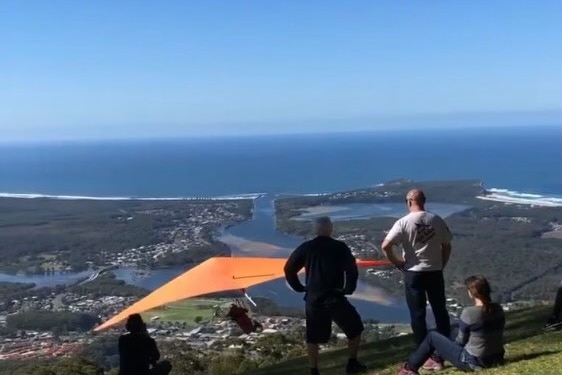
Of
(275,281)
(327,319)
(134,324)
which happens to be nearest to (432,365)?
(327,319)

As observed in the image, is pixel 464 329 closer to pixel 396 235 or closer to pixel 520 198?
pixel 396 235

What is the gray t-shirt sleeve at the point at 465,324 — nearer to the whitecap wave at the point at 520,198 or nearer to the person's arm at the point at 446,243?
the person's arm at the point at 446,243

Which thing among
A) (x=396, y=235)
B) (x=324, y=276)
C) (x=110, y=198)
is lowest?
(x=110, y=198)

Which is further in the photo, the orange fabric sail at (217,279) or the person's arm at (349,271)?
the orange fabric sail at (217,279)

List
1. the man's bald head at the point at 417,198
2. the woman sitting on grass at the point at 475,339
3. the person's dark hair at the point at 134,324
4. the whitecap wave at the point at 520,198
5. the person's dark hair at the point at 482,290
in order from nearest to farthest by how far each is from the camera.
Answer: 1. the person's dark hair at the point at 482,290
2. the woman sitting on grass at the point at 475,339
3. the man's bald head at the point at 417,198
4. the person's dark hair at the point at 134,324
5. the whitecap wave at the point at 520,198

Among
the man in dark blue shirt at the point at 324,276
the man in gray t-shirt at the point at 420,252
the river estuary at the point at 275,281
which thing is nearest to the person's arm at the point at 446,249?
the man in gray t-shirt at the point at 420,252

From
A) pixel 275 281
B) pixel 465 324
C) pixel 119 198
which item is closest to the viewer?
pixel 465 324

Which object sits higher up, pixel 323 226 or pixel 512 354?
pixel 323 226
